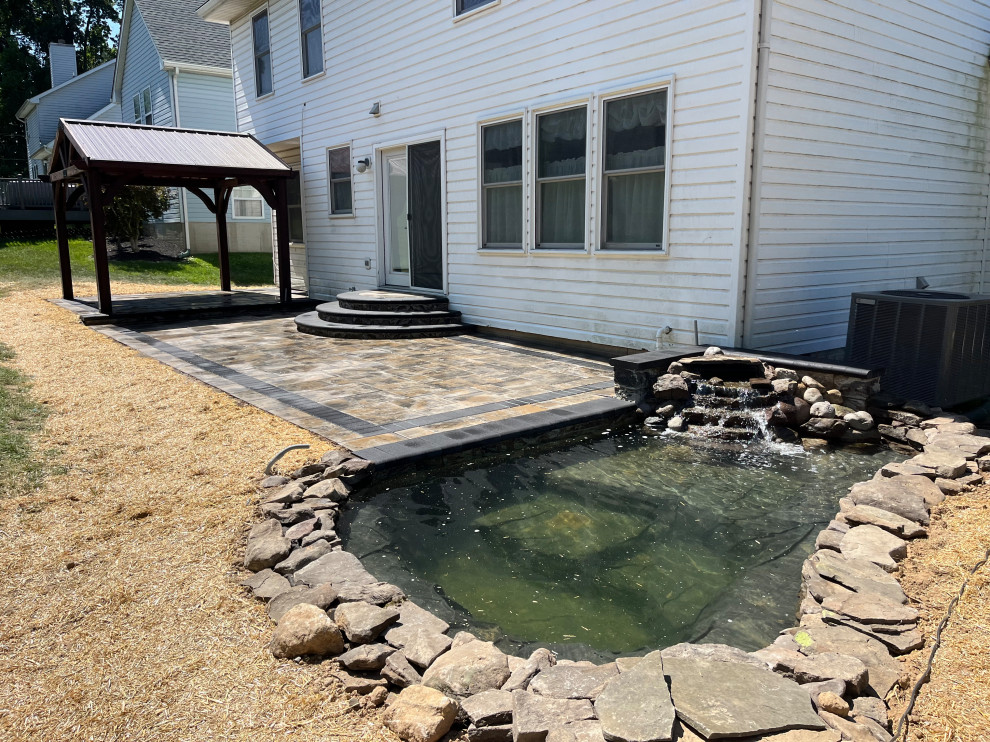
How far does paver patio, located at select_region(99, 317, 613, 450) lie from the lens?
5.07m

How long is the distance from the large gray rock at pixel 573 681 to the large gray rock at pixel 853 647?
2.41ft

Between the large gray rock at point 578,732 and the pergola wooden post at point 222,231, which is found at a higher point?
the pergola wooden post at point 222,231

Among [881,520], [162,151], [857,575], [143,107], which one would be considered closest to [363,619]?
[857,575]

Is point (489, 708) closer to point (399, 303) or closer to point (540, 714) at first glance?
point (540, 714)

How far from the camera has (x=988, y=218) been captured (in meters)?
9.10

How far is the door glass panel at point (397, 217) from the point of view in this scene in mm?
10289

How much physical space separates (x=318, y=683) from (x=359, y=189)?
9.56 m

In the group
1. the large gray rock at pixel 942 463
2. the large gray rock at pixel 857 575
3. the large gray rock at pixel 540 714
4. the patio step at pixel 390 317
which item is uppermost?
the patio step at pixel 390 317

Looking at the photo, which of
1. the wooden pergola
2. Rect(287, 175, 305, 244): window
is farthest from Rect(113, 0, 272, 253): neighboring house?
the wooden pergola

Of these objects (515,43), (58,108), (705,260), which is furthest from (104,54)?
(705,260)

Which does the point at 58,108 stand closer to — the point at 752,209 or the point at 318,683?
the point at 752,209

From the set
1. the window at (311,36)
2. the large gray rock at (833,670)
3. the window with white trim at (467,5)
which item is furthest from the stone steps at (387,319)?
the large gray rock at (833,670)

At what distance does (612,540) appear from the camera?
350 cm

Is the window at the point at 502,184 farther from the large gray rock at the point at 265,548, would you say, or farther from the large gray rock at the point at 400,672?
the large gray rock at the point at 400,672
